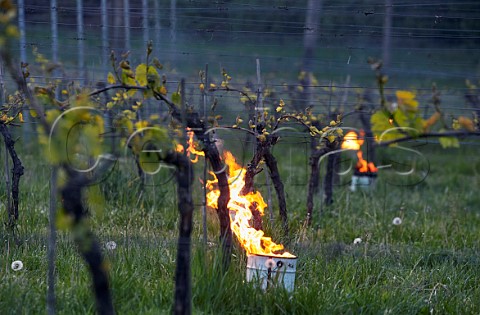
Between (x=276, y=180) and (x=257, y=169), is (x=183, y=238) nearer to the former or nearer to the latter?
(x=257, y=169)

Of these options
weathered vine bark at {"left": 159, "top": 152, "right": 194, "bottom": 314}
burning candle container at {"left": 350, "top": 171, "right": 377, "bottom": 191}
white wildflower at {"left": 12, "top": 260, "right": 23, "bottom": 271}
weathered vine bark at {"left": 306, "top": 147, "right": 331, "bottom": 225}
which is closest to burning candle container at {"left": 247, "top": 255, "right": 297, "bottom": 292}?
weathered vine bark at {"left": 159, "top": 152, "right": 194, "bottom": 314}

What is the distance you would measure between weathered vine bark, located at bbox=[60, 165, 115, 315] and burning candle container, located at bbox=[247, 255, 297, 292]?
1.40 metres

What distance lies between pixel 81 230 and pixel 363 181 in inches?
274

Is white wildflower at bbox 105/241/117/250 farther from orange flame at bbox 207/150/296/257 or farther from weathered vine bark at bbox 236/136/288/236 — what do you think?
weathered vine bark at bbox 236/136/288/236

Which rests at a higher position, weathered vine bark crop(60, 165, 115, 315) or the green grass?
weathered vine bark crop(60, 165, 115, 315)

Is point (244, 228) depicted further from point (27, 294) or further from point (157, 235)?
point (27, 294)

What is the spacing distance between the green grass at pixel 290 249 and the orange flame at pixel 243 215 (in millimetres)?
114

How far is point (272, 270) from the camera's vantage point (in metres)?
4.57

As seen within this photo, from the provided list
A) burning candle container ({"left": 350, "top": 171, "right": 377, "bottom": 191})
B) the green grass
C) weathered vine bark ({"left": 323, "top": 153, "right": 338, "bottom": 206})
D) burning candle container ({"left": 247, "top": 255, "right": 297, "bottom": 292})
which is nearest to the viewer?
the green grass

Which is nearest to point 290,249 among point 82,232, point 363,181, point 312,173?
point 312,173

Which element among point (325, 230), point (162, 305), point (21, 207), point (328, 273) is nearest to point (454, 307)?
point (328, 273)

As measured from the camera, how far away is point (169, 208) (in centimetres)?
703

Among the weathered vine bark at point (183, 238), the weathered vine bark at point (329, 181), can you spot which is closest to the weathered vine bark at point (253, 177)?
the weathered vine bark at point (183, 238)

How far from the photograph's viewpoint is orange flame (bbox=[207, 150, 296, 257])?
5004mm
